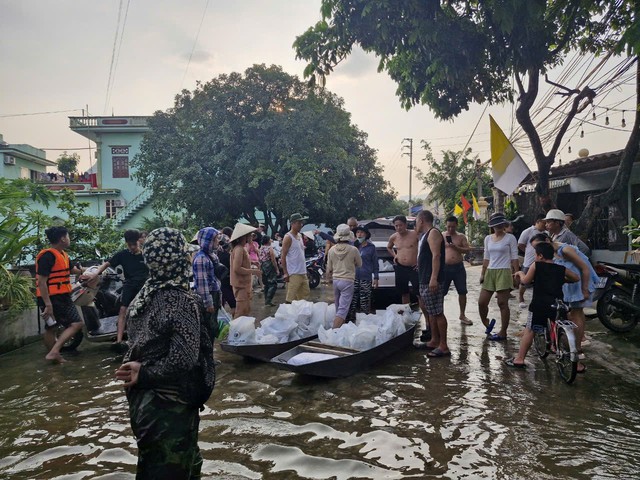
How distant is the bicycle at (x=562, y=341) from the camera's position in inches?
203

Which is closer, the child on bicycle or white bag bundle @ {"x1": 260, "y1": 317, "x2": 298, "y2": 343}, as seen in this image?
the child on bicycle


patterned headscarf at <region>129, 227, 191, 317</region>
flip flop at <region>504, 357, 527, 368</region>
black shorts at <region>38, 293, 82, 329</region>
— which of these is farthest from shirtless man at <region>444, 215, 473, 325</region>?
patterned headscarf at <region>129, 227, 191, 317</region>

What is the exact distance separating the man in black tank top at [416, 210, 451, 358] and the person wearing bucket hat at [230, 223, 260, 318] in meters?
2.44

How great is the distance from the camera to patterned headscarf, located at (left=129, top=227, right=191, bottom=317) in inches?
103

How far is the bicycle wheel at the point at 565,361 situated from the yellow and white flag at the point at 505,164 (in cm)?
396

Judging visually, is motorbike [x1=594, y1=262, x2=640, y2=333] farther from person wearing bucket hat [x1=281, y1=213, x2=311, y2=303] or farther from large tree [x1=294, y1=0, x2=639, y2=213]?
person wearing bucket hat [x1=281, y1=213, x2=311, y2=303]

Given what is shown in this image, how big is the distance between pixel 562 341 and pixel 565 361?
23 cm

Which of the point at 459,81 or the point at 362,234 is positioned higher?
the point at 459,81

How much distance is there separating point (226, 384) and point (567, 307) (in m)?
4.01

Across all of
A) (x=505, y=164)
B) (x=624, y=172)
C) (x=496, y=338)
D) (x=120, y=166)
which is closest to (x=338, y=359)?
(x=496, y=338)

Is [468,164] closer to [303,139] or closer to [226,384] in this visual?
[303,139]

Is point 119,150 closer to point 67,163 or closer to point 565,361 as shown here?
point 67,163

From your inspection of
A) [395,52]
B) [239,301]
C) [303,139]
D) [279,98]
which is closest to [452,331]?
[239,301]

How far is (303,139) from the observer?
22.8 meters
